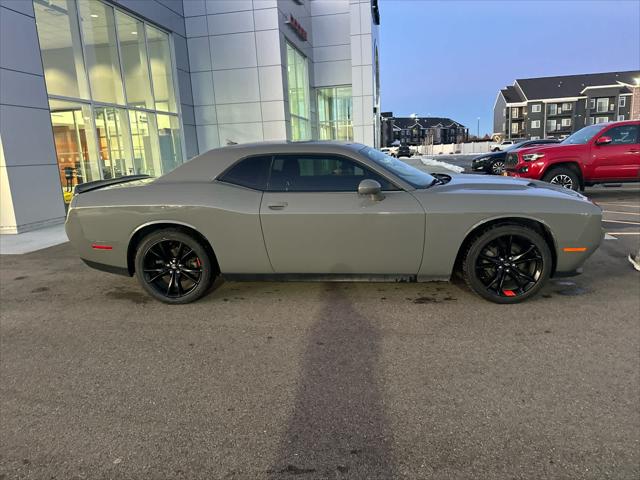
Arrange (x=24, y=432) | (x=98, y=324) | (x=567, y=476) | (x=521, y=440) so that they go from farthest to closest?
(x=98, y=324) → (x=24, y=432) → (x=521, y=440) → (x=567, y=476)

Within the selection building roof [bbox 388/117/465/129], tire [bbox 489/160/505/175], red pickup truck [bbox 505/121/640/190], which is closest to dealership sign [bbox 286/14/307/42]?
tire [bbox 489/160/505/175]

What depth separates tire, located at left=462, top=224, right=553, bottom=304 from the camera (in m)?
3.91

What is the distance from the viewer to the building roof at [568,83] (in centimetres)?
6981

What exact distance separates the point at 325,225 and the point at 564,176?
817 centimetres

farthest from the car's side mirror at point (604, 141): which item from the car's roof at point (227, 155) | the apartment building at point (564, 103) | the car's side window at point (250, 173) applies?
the apartment building at point (564, 103)

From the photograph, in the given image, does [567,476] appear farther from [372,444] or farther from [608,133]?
[608,133]

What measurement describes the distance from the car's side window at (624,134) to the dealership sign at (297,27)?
12.9 metres

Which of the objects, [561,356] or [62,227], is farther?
[62,227]

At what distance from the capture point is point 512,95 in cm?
7956

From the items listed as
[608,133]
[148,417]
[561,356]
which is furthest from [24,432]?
[608,133]

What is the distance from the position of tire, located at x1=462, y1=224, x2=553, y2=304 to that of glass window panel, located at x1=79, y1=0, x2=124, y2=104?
11556 millimetres

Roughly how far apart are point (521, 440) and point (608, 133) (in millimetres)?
9956

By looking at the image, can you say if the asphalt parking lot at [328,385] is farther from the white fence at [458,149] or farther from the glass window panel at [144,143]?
the white fence at [458,149]

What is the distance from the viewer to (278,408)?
264 cm
